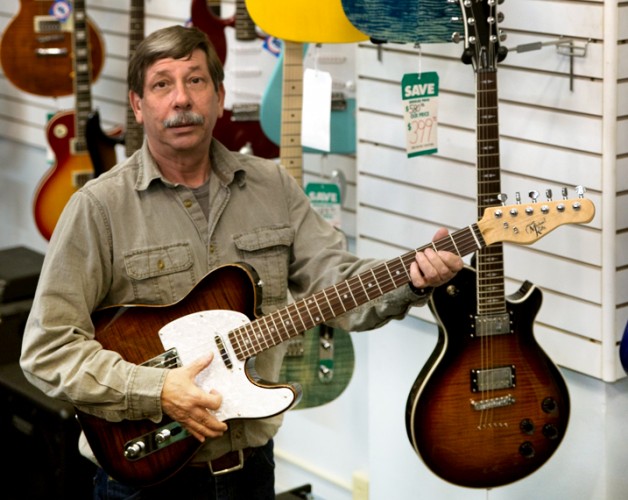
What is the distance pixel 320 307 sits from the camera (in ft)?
8.42

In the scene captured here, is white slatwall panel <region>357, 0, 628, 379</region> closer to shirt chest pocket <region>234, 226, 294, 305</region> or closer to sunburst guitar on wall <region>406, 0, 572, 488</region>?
sunburst guitar on wall <region>406, 0, 572, 488</region>

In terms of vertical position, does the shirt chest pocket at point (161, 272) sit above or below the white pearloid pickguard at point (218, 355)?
above

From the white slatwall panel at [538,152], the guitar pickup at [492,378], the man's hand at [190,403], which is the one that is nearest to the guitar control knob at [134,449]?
the man's hand at [190,403]

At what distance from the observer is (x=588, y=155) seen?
2926 millimetres

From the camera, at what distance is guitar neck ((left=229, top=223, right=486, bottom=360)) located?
252 cm

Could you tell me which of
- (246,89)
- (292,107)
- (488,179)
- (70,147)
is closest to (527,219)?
(488,179)

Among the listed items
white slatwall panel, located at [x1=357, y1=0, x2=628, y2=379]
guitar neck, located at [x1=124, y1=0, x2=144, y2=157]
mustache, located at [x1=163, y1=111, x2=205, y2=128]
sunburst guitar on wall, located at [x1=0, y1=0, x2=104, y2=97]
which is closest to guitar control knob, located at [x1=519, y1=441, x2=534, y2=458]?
white slatwall panel, located at [x1=357, y1=0, x2=628, y2=379]

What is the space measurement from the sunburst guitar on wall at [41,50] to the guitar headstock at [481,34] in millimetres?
2433

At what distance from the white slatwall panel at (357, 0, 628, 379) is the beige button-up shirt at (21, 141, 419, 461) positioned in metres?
0.63

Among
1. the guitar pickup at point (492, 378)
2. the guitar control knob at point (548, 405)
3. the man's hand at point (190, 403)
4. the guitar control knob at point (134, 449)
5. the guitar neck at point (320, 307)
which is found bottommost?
the guitar control knob at point (548, 405)

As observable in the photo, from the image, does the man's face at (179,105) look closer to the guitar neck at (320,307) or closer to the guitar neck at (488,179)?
the guitar neck at (320,307)

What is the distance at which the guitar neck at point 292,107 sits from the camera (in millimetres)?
3436

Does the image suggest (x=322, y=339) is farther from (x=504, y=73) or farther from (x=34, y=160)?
(x=34, y=160)

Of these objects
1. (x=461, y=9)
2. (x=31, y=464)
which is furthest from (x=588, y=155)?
(x=31, y=464)
